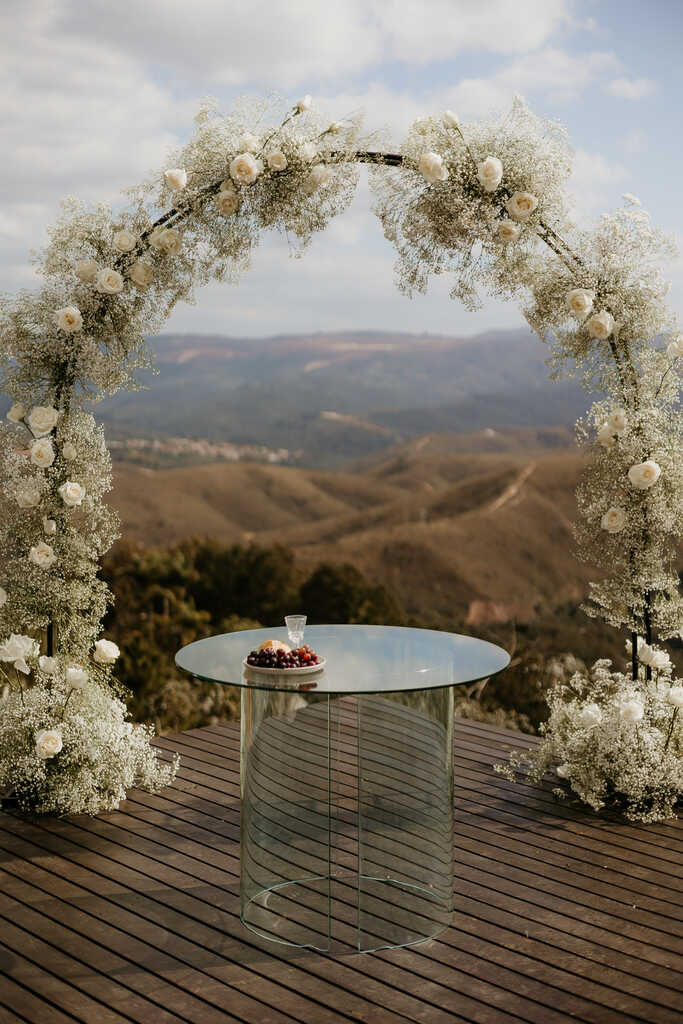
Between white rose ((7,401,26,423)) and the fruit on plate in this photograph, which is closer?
the fruit on plate

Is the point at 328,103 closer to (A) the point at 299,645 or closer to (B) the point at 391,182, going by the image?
(B) the point at 391,182

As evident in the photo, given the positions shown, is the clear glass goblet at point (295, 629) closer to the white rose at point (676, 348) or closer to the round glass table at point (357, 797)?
the round glass table at point (357, 797)

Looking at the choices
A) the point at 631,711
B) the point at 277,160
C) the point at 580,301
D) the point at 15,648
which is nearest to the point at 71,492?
the point at 15,648

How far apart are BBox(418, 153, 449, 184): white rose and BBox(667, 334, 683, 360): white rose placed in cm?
115

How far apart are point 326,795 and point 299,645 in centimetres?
58

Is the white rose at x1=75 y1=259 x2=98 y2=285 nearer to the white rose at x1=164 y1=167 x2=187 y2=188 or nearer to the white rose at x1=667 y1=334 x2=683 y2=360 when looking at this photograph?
the white rose at x1=164 y1=167 x2=187 y2=188

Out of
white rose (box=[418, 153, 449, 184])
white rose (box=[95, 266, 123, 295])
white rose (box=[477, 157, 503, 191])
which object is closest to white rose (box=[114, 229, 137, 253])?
white rose (box=[95, 266, 123, 295])

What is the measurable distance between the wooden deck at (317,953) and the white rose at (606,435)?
1.53 m

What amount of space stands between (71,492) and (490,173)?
2000 millimetres

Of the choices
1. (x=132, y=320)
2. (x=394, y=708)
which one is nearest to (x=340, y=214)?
(x=132, y=320)

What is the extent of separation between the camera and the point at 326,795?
9.18 feet

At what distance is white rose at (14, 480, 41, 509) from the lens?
3639 mm

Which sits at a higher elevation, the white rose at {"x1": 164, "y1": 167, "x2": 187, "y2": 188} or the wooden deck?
the white rose at {"x1": 164, "y1": 167, "x2": 187, "y2": 188}

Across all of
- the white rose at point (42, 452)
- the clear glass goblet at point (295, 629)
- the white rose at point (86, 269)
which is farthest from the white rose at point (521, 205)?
the white rose at point (42, 452)
